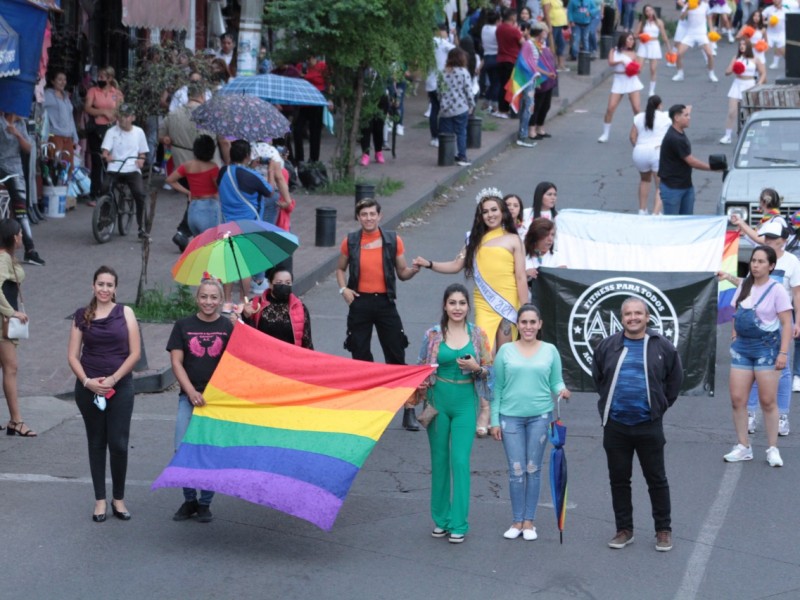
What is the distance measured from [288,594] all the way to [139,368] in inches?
195

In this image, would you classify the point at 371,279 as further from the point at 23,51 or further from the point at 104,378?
the point at 23,51

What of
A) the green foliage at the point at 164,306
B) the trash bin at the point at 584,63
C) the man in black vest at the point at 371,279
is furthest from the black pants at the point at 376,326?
the trash bin at the point at 584,63

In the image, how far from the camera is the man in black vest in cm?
1098

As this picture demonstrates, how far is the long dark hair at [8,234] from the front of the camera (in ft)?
34.3

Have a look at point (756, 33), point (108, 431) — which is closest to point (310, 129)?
point (756, 33)

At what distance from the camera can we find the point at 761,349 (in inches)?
406

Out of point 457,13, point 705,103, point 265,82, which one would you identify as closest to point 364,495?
point 265,82

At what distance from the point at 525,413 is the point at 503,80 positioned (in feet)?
63.3

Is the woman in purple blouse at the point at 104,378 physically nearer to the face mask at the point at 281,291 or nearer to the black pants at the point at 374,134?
the face mask at the point at 281,291

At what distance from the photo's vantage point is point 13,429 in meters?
10.8

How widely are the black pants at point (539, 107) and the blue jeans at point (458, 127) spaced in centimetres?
309

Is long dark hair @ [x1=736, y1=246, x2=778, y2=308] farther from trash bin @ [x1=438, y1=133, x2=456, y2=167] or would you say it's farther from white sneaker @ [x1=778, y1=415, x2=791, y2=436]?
trash bin @ [x1=438, y1=133, x2=456, y2=167]

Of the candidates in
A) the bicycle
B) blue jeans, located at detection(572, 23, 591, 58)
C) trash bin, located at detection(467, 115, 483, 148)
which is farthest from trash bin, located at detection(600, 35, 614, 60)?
the bicycle

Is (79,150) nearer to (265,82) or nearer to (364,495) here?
(265,82)
